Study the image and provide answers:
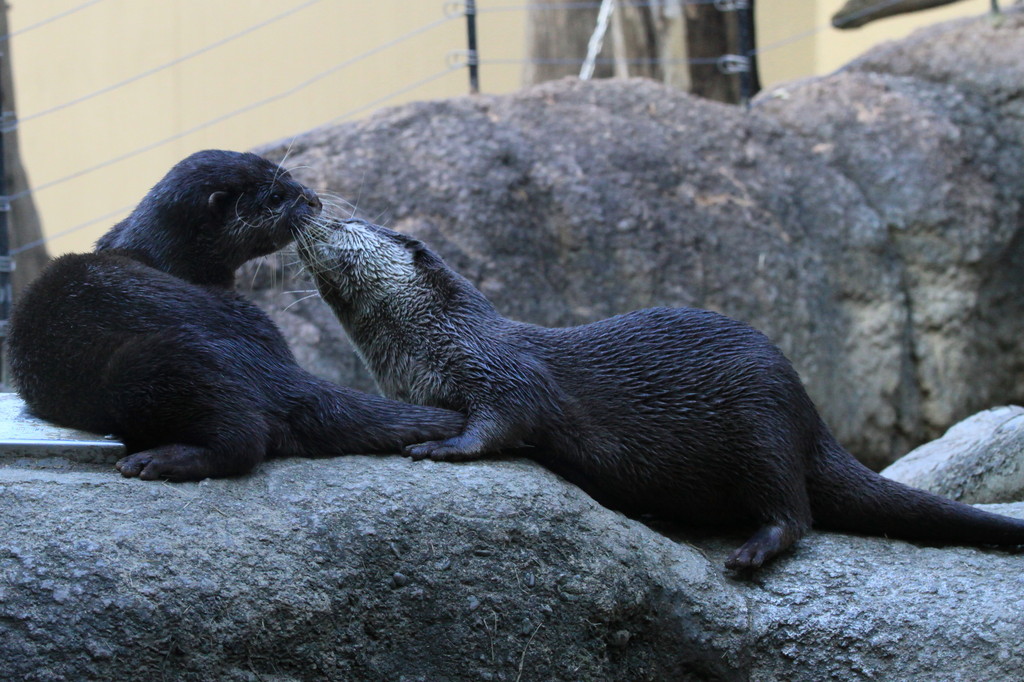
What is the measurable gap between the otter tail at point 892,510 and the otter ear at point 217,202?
5.15ft

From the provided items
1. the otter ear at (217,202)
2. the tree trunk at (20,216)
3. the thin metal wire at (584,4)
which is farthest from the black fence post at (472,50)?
the otter ear at (217,202)

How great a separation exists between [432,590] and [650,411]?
0.74 m

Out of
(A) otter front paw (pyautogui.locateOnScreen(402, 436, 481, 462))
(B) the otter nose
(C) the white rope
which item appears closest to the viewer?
(A) otter front paw (pyautogui.locateOnScreen(402, 436, 481, 462))

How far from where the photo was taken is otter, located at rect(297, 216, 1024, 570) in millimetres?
2795

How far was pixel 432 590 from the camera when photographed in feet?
7.85

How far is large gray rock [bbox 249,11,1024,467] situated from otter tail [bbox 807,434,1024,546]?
2442 millimetres

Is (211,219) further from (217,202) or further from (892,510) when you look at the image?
(892,510)

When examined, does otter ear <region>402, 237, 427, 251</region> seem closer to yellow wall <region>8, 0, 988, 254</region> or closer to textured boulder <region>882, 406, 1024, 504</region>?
textured boulder <region>882, 406, 1024, 504</region>

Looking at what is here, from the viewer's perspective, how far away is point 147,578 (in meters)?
2.12

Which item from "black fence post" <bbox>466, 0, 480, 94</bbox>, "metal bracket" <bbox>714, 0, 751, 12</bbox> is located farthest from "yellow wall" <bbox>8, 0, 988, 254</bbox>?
"black fence post" <bbox>466, 0, 480, 94</bbox>

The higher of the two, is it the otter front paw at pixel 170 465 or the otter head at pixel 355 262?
the otter head at pixel 355 262

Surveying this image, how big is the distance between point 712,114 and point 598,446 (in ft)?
11.6

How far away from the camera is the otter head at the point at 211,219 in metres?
2.84

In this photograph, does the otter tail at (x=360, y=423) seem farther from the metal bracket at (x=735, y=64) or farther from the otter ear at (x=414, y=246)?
the metal bracket at (x=735, y=64)
